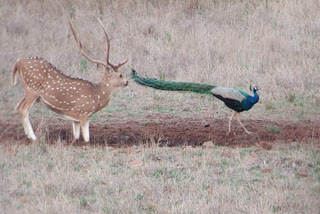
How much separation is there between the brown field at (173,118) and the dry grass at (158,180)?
17 millimetres

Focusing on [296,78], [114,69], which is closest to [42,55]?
[114,69]

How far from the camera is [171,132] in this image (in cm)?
930

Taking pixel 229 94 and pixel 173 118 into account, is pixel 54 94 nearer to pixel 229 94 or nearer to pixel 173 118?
pixel 173 118

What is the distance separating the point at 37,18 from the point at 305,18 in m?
6.35

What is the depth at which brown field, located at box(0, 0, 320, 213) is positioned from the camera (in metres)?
6.72

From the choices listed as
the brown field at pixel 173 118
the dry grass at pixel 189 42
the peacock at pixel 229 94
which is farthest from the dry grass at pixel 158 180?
the dry grass at pixel 189 42

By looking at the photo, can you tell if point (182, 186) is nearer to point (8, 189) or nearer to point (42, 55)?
point (8, 189)

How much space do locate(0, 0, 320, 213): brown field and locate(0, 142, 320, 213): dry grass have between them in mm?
17

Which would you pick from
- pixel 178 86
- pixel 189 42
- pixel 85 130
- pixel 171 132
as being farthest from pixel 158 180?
pixel 189 42

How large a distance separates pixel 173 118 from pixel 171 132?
0.89 metres

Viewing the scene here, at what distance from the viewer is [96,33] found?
46.3 feet

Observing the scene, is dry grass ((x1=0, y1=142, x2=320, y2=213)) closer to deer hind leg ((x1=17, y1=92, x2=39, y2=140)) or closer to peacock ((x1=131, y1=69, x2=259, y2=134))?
deer hind leg ((x1=17, y1=92, x2=39, y2=140))

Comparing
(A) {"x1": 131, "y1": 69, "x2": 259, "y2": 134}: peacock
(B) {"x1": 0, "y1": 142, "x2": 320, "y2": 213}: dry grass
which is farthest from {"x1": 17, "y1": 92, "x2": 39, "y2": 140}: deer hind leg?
(A) {"x1": 131, "y1": 69, "x2": 259, "y2": 134}: peacock

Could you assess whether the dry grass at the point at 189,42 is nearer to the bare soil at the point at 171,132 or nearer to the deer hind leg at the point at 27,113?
the bare soil at the point at 171,132
